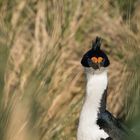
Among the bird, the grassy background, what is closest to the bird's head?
the bird

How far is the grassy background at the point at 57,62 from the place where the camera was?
1380 millimetres

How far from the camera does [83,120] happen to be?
260 centimetres

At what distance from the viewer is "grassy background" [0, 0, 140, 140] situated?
1380mm

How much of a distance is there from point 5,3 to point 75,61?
→ 632 millimetres

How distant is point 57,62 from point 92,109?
3.29 feet

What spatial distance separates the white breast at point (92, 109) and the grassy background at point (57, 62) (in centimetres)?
6

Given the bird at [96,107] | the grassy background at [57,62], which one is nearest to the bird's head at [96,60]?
the bird at [96,107]

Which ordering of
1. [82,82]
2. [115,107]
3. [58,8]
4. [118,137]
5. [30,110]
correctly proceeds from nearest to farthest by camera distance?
[30,110] < [58,8] < [118,137] < [115,107] < [82,82]

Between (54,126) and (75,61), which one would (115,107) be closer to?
(75,61)

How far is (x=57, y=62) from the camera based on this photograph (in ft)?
5.63

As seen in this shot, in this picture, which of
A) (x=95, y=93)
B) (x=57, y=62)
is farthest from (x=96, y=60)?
(x=57, y=62)

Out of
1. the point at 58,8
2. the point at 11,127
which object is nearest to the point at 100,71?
the point at 58,8

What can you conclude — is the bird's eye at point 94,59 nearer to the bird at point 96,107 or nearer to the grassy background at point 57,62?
the bird at point 96,107

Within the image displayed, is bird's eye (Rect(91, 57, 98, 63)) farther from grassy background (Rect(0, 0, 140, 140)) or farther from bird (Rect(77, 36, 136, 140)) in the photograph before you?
grassy background (Rect(0, 0, 140, 140))
